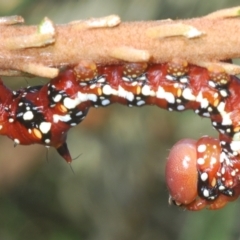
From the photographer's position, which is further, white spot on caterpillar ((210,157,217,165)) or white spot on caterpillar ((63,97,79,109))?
white spot on caterpillar ((210,157,217,165))

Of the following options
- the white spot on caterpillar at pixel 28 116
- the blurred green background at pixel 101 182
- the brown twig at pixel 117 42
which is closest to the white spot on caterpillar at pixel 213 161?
the brown twig at pixel 117 42

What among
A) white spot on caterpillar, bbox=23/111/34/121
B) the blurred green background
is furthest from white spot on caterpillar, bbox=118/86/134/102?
the blurred green background

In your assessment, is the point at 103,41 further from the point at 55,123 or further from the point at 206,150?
the point at 206,150

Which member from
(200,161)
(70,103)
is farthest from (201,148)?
(70,103)

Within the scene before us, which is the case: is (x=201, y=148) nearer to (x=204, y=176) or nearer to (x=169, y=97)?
(x=204, y=176)

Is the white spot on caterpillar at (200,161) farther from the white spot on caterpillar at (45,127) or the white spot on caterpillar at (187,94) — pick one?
the white spot on caterpillar at (45,127)

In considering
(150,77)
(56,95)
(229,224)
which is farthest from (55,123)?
(229,224)

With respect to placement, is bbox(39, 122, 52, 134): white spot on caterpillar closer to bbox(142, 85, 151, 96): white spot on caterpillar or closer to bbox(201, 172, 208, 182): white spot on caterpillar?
bbox(142, 85, 151, 96): white spot on caterpillar
